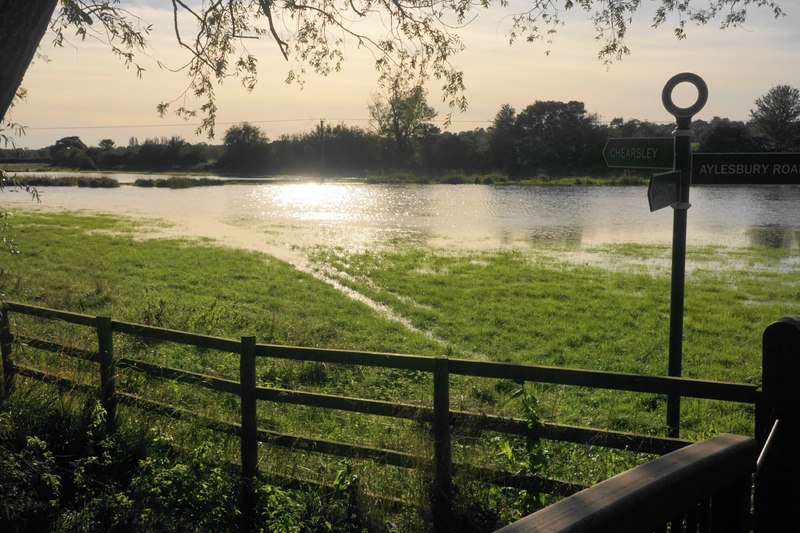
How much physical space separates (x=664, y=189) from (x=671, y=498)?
4109mm

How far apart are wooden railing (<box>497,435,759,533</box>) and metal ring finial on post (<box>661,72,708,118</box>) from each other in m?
3.93

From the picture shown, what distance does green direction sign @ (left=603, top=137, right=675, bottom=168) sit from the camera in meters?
5.77

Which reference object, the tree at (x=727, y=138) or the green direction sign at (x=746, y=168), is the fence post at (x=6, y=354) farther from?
the tree at (x=727, y=138)

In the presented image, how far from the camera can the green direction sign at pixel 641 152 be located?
18.9 feet

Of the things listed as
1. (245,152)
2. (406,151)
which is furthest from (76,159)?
(406,151)

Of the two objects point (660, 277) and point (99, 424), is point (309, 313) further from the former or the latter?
point (660, 277)

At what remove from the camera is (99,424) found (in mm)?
7109

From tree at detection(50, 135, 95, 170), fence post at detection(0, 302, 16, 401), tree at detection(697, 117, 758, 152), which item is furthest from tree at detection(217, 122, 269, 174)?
fence post at detection(0, 302, 16, 401)

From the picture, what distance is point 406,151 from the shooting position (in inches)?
3802

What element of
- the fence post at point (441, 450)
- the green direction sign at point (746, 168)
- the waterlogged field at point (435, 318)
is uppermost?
the green direction sign at point (746, 168)

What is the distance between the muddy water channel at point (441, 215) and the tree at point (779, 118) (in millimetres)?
3900

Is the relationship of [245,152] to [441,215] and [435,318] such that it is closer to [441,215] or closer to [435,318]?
[441,215]

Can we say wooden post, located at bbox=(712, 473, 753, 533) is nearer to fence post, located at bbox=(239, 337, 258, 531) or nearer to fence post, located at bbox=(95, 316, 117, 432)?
fence post, located at bbox=(239, 337, 258, 531)

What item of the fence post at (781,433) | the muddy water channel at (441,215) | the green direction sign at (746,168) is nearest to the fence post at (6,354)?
the green direction sign at (746,168)
